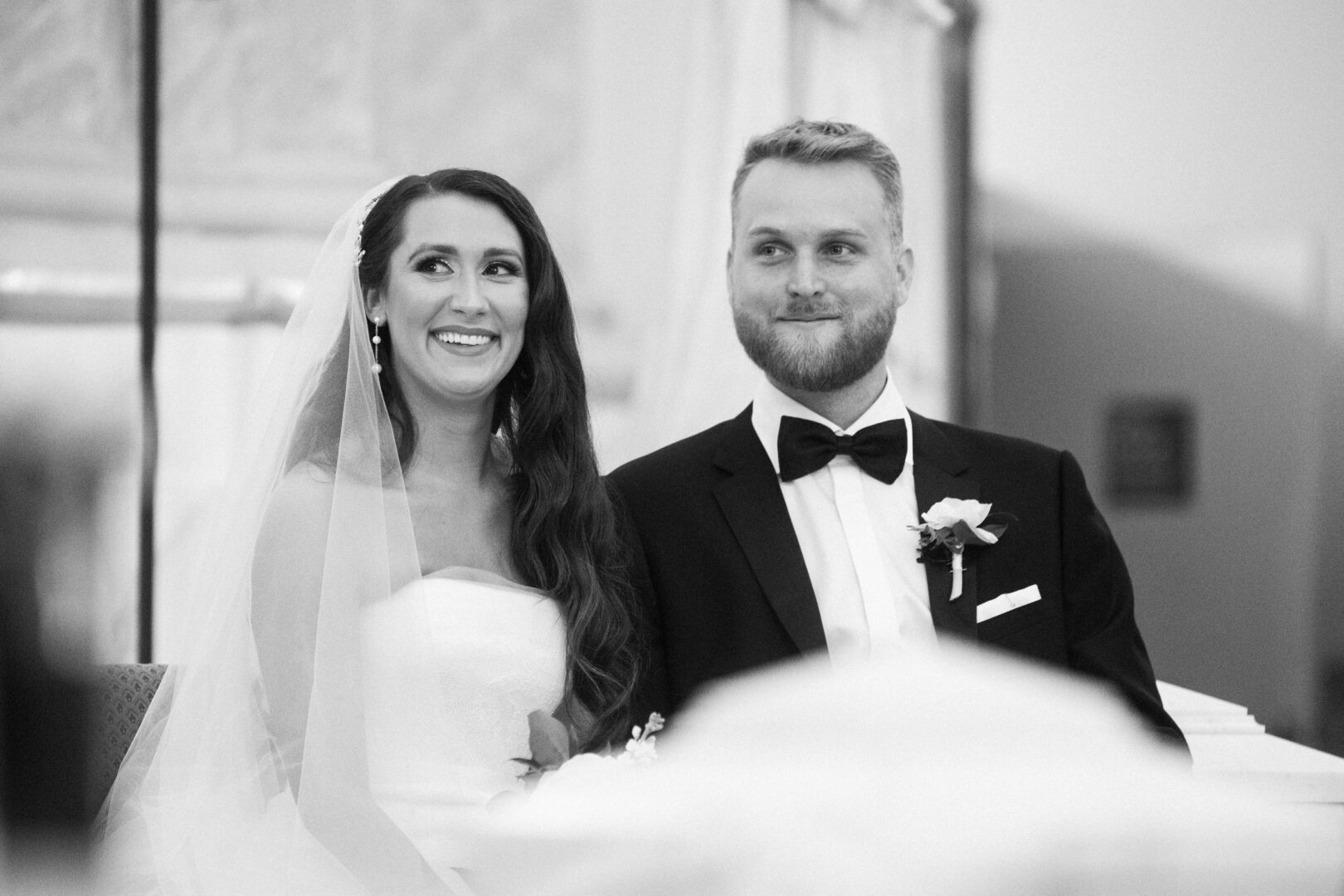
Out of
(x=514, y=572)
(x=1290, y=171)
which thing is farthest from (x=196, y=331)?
(x=1290, y=171)

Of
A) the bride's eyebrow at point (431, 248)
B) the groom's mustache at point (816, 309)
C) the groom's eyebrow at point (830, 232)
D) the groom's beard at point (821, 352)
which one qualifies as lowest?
the groom's beard at point (821, 352)

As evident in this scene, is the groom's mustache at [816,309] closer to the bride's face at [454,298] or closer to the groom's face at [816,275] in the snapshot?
the groom's face at [816,275]

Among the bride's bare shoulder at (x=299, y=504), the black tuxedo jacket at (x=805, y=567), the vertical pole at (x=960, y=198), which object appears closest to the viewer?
the bride's bare shoulder at (x=299, y=504)

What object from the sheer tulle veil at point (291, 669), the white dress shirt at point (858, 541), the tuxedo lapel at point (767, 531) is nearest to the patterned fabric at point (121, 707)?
the sheer tulle veil at point (291, 669)

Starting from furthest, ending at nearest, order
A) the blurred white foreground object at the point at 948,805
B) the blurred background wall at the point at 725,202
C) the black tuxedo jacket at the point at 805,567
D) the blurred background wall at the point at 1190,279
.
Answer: the blurred background wall at the point at 1190,279 < the blurred background wall at the point at 725,202 < the black tuxedo jacket at the point at 805,567 < the blurred white foreground object at the point at 948,805

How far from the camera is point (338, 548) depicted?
1914 mm

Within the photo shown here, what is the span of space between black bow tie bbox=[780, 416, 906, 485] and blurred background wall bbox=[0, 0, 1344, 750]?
117 cm

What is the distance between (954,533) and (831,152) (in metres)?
0.63

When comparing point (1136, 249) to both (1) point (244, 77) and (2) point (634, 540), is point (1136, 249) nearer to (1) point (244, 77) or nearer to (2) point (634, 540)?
(1) point (244, 77)

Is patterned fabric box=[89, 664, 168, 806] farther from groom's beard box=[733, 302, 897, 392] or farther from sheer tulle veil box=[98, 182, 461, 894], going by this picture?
groom's beard box=[733, 302, 897, 392]

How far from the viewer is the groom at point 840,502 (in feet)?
6.69

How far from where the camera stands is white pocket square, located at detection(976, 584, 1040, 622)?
2059 millimetres

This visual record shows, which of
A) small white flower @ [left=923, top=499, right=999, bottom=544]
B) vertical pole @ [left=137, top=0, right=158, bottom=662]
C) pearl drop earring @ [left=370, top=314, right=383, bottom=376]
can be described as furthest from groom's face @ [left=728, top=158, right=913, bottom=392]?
vertical pole @ [left=137, top=0, right=158, bottom=662]

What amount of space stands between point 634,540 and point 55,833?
1.63 meters
